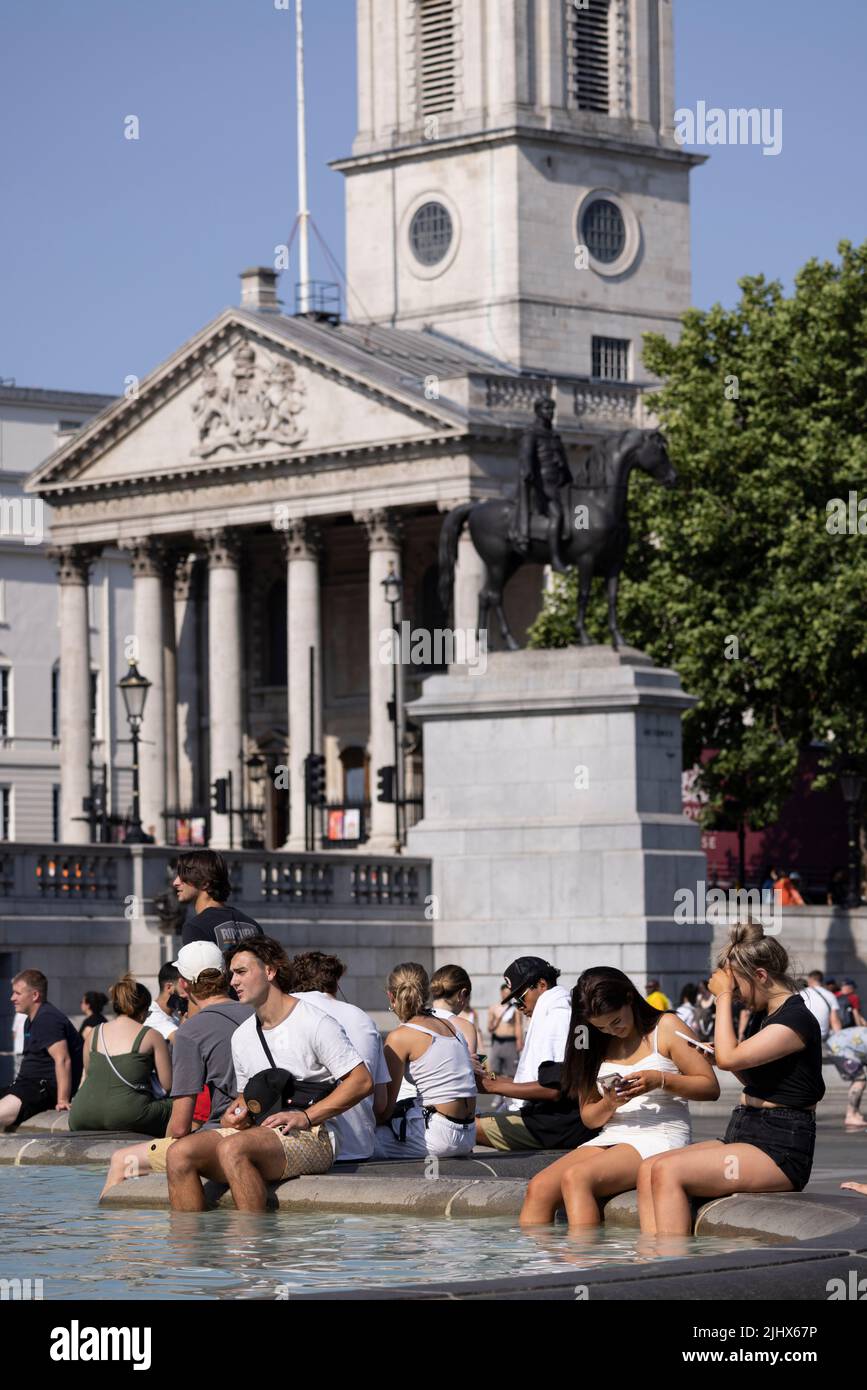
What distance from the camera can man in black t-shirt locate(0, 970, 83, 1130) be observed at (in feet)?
70.8

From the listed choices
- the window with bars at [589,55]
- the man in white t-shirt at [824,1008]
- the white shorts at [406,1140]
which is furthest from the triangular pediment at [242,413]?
the white shorts at [406,1140]

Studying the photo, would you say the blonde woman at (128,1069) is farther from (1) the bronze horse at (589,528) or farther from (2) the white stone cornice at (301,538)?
(2) the white stone cornice at (301,538)

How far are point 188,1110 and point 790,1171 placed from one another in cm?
319

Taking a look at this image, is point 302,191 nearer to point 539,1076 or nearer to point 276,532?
point 276,532

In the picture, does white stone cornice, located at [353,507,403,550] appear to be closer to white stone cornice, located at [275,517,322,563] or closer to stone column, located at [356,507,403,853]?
stone column, located at [356,507,403,853]

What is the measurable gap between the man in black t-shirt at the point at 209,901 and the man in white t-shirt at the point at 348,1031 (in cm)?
120

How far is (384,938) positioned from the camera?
40.8 metres

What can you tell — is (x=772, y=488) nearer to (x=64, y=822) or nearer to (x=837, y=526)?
(x=837, y=526)

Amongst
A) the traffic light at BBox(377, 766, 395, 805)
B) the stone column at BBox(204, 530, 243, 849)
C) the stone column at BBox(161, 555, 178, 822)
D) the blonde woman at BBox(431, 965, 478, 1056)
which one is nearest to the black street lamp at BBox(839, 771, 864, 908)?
the traffic light at BBox(377, 766, 395, 805)

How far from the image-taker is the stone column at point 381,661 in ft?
249

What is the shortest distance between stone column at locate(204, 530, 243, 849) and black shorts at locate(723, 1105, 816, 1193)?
6718 cm

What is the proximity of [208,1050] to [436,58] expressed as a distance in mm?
75893
